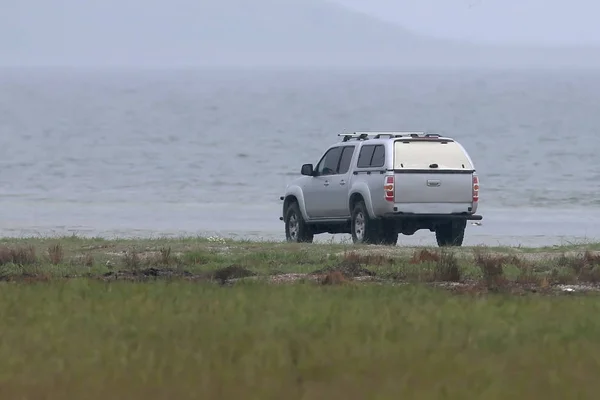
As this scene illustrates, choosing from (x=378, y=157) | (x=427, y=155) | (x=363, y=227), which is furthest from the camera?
(x=363, y=227)

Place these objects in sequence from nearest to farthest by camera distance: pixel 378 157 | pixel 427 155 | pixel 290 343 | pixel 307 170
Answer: pixel 290 343 → pixel 427 155 → pixel 378 157 → pixel 307 170

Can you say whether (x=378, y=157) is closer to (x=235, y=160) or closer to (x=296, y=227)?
(x=296, y=227)

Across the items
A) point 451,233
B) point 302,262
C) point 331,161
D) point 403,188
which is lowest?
point 451,233

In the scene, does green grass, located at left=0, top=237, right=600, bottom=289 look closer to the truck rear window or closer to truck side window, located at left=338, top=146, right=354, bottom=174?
the truck rear window

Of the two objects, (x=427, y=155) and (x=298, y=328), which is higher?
(x=427, y=155)

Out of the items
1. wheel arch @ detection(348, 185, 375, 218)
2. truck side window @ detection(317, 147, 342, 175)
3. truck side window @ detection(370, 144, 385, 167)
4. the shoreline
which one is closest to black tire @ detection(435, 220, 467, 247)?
wheel arch @ detection(348, 185, 375, 218)

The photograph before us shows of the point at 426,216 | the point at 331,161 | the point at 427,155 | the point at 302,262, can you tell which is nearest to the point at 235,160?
the point at 331,161

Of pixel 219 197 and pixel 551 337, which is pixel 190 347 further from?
pixel 219 197

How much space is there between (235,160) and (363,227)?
41.1 m

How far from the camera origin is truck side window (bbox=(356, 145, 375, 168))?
23.0 meters

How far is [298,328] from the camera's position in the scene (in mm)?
11531

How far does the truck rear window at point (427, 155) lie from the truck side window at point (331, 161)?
6.10ft

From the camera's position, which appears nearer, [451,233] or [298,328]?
[298,328]

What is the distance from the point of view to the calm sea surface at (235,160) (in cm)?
3469
